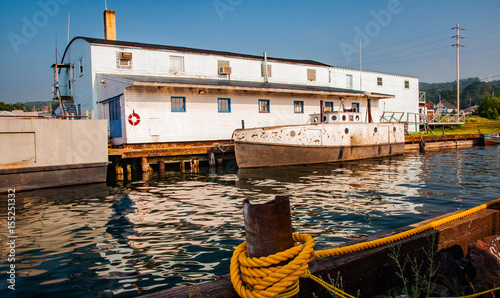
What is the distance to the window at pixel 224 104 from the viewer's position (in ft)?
67.9

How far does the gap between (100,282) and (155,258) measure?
888mm

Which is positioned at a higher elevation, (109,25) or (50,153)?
(109,25)

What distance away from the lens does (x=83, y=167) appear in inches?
466

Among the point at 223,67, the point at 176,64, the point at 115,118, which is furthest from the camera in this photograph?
the point at 223,67

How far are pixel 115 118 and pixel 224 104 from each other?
21.3 feet

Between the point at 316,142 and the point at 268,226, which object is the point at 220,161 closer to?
the point at 316,142

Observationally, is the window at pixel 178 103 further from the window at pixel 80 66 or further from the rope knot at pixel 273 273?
the rope knot at pixel 273 273

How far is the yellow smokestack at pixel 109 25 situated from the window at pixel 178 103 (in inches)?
438


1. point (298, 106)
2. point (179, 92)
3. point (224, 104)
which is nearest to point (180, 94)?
point (179, 92)

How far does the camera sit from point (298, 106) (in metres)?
23.8

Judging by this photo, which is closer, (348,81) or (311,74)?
(311,74)

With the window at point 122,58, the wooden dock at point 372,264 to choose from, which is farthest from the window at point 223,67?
the wooden dock at point 372,264

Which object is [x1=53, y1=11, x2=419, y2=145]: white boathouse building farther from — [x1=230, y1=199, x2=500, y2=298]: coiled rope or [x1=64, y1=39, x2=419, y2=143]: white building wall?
[x1=230, y1=199, x2=500, y2=298]: coiled rope

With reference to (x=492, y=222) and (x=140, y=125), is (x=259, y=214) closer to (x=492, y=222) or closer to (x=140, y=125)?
(x=492, y=222)
